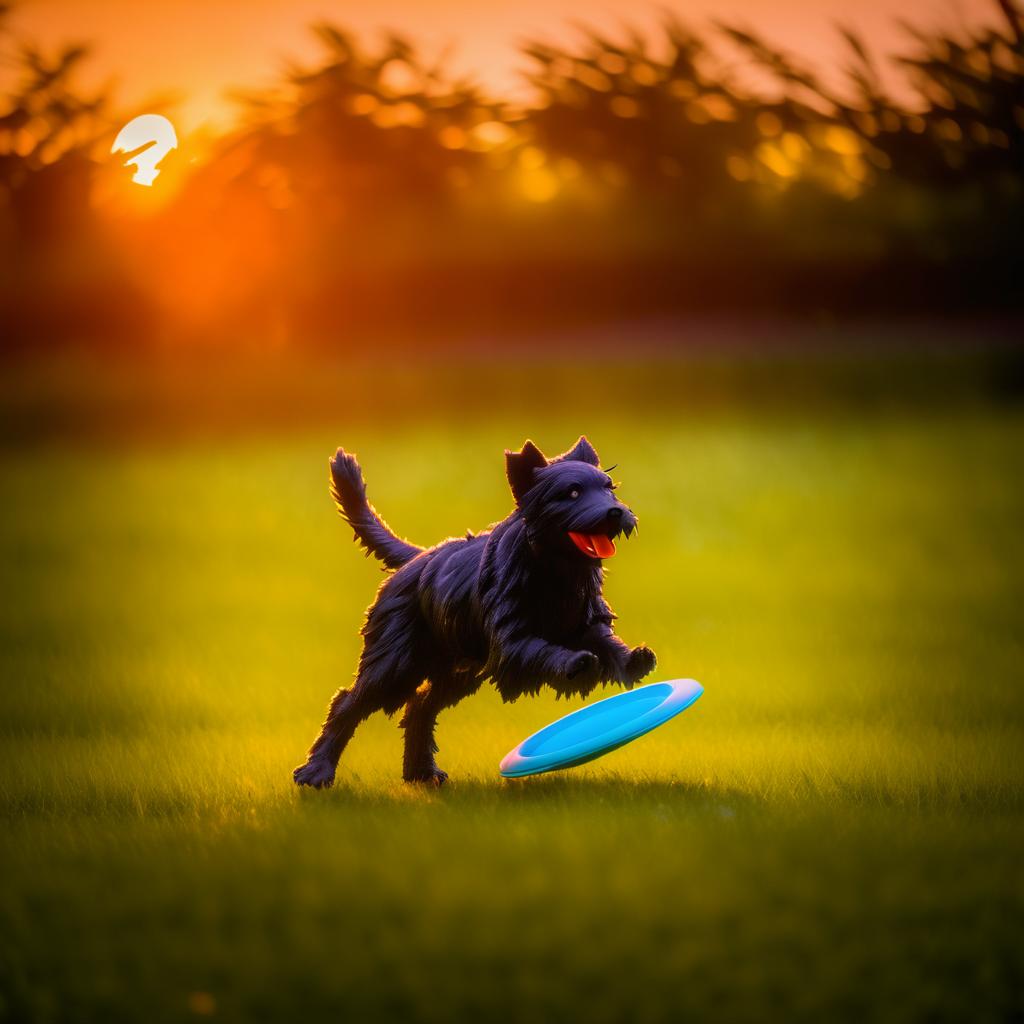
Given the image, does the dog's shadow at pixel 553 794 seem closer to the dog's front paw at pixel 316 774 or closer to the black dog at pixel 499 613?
the dog's front paw at pixel 316 774

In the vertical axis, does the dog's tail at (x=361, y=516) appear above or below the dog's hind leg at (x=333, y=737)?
above

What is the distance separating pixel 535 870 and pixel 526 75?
9.06 meters

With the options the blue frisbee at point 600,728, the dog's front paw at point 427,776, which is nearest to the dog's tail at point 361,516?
the dog's front paw at point 427,776

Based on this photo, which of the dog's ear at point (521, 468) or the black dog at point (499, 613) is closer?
the black dog at point (499, 613)

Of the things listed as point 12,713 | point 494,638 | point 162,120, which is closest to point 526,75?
point 162,120

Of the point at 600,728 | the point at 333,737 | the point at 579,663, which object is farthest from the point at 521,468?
the point at 333,737

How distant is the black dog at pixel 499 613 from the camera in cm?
662

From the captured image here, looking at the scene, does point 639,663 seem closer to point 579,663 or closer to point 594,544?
point 579,663

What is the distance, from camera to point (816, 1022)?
527 cm

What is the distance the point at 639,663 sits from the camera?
6637mm

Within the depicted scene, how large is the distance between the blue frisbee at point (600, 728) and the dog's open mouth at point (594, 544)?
692 millimetres

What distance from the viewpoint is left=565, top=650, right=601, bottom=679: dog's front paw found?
21.2 feet

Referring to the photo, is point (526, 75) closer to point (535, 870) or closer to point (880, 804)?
point (880, 804)

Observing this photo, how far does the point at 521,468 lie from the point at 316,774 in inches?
71.9
